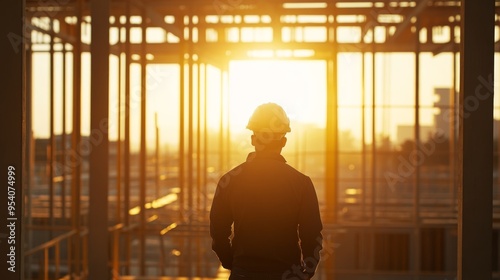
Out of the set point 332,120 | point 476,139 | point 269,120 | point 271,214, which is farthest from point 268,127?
point 332,120

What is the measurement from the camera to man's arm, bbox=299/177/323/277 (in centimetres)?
321

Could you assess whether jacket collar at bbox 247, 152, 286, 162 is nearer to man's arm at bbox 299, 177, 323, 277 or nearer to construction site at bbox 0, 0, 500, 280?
man's arm at bbox 299, 177, 323, 277

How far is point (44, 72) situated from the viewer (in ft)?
43.0

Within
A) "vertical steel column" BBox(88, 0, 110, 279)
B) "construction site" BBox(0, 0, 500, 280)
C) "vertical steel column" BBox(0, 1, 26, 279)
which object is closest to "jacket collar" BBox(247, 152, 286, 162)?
"construction site" BBox(0, 0, 500, 280)

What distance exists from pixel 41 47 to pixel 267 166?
402 inches

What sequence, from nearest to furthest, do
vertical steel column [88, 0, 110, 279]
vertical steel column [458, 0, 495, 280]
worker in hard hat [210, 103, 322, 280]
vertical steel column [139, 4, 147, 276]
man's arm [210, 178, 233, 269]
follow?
vertical steel column [458, 0, 495, 280] → worker in hard hat [210, 103, 322, 280] → man's arm [210, 178, 233, 269] → vertical steel column [88, 0, 110, 279] → vertical steel column [139, 4, 147, 276]

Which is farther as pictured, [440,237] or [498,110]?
[498,110]

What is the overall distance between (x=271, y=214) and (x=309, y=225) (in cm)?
19

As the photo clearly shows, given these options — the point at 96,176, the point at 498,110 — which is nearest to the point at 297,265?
the point at 96,176

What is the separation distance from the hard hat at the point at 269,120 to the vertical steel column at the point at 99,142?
4.44ft

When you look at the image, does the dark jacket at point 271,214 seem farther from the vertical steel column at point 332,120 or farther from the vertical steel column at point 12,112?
the vertical steel column at point 332,120

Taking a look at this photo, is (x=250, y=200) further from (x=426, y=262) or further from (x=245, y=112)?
(x=245, y=112)

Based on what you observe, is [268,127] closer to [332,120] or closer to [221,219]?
[221,219]

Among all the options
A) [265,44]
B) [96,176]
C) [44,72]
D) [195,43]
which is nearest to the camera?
[96,176]
